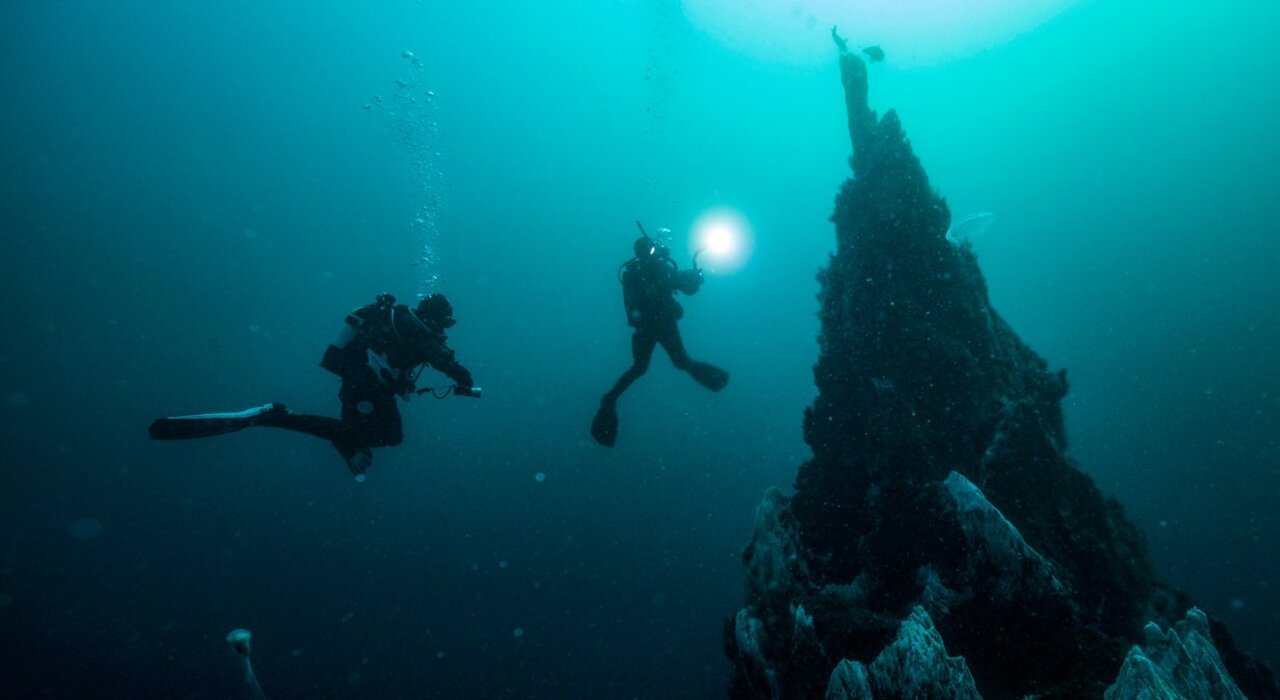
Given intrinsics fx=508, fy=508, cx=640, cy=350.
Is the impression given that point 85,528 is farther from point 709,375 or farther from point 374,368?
point 709,375

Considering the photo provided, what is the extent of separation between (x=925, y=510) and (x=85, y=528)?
2206 inches

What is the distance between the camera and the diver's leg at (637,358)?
8.67 metres

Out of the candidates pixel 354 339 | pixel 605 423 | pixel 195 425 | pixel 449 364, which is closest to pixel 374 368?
pixel 354 339

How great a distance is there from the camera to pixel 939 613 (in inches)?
181

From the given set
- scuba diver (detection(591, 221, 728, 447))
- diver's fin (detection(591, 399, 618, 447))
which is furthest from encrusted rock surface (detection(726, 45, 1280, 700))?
diver's fin (detection(591, 399, 618, 447))

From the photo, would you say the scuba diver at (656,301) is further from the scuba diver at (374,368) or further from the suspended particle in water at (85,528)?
the suspended particle in water at (85,528)

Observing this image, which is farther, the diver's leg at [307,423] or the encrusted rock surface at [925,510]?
the diver's leg at [307,423]

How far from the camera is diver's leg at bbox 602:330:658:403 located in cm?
867

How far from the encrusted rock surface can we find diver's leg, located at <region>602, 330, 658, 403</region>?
283 centimetres

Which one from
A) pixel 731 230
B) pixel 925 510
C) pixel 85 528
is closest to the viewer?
pixel 925 510

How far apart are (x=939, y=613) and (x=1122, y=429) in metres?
50.5

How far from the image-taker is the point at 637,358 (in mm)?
8891

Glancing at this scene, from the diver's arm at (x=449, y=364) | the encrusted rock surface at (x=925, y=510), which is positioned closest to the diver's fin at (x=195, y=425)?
the diver's arm at (x=449, y=364)

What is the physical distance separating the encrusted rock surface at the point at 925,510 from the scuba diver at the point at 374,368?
4.71m
